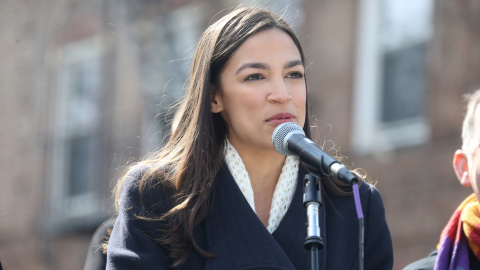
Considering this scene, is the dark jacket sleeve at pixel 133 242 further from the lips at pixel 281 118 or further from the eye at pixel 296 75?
the eye at pixel 296 75

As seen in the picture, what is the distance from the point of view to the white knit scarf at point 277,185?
407cm

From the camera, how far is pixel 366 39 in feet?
32.4

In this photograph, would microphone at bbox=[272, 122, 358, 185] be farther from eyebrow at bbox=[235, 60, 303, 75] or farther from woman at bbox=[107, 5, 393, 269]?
eyebrow at bbox=[235, 60, 303, 75]

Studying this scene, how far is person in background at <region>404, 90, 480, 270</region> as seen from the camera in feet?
14.2

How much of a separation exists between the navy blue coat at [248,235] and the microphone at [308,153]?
519 millimetres

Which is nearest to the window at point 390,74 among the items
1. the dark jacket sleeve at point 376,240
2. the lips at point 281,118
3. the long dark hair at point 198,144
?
the dark jacket sleeve at point 376,240

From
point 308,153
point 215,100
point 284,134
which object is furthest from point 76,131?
point 308,153

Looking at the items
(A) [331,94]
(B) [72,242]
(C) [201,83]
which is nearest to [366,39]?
(A) [331,94]

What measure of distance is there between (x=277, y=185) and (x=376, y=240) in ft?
1.56

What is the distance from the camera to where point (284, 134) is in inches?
139

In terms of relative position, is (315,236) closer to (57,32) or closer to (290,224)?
(290,224)

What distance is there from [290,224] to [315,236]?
30.8 inches

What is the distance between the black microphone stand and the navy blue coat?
21.2 inches

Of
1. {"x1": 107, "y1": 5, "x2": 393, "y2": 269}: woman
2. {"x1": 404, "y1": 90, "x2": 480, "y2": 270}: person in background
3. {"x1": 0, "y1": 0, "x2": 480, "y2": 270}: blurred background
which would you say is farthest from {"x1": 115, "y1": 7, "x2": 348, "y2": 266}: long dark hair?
{"x1": 0, "y1": 0, "x2": 480, "y2": 270}: blurred background
